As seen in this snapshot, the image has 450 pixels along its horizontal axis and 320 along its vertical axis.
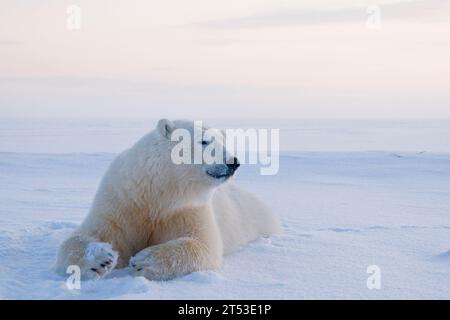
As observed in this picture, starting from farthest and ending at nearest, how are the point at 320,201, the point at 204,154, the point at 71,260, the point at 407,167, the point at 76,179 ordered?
the point at 407,167 → the point at 76,179 → the point at 320,201 → the point at 204,154 → the point at 71,260

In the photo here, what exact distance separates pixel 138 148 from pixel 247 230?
1443 mm

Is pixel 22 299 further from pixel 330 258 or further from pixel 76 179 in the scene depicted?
pixel 76 179

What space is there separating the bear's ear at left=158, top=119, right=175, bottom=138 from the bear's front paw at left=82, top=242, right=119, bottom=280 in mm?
847

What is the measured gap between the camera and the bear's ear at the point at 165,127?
3812 mm

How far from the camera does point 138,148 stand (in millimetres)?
3920

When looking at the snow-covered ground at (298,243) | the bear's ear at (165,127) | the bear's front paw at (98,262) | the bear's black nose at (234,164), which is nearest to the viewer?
the snow-covered ground at (298,243)

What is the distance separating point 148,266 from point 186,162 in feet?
2.33

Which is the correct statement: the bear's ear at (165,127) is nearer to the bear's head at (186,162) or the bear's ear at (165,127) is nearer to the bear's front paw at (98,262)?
the bear's head at (186,162)

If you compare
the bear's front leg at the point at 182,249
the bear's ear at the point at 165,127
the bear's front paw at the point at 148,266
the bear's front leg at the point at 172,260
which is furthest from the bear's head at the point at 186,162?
the bear's front paw at the point at 148,266

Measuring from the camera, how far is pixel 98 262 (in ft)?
10.9

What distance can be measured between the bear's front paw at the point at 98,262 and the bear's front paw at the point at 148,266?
0.41 feet

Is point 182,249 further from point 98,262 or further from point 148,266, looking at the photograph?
point 98,262

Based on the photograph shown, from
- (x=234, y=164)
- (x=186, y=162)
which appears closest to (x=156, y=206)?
(x=186, y=162)

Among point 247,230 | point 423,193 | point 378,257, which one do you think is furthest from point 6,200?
point 423,193
